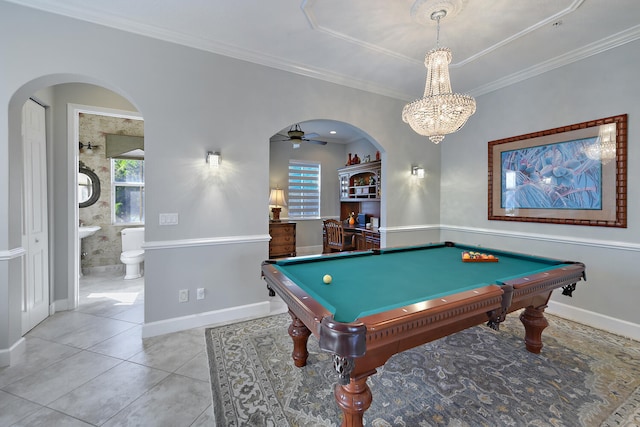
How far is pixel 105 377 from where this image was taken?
200 centimetres

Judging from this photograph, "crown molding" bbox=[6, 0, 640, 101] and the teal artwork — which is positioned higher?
"crown molding" bbox=[6, 0, 640, 101]

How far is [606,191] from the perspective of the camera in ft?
9.04

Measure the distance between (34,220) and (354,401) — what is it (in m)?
3.56

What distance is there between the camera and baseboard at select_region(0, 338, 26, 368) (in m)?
2.11

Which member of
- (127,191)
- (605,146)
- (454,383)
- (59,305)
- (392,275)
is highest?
(605,146)

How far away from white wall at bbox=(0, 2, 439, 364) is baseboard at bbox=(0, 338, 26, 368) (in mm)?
32

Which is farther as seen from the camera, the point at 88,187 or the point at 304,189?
the point at 304,189

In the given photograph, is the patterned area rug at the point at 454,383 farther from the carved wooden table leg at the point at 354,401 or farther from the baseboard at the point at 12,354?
the baseboard at the point at 12,354

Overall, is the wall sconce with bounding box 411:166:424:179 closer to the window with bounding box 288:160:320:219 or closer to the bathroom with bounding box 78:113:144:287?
the window with bounding box 288:160:320:219

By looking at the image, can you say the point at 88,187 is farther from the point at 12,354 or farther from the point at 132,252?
the point at 12,354

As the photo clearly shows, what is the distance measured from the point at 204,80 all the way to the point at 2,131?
165 cm

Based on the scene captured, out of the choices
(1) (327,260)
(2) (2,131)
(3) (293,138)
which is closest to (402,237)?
(1) (327,260)

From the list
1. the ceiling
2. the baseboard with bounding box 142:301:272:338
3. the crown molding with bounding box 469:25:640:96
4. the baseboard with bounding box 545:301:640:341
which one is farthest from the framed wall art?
the baseboard with bounding box 142:301:272:338

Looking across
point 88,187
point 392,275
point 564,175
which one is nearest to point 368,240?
point 564,175
